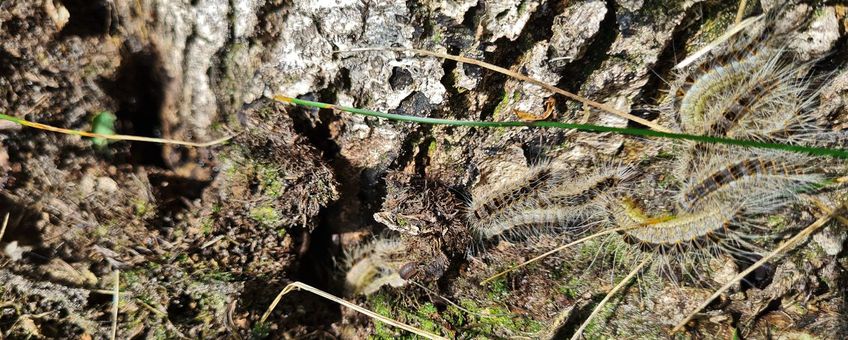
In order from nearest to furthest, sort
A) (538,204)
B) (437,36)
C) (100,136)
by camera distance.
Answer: (437,36), (100,136), (538,204)

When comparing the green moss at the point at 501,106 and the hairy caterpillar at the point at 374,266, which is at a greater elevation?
the green moss at the point at 501,106

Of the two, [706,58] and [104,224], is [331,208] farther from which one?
[706,58]

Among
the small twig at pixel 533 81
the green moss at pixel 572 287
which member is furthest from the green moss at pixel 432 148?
the green moss at pixel 572 287

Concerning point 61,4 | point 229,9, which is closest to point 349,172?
point 229,9

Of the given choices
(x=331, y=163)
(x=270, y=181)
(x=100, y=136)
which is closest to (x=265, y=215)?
(x=270, y=181)

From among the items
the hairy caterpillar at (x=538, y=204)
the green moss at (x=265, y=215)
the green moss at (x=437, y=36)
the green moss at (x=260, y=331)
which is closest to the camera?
the green moss at (x=437, y=36)

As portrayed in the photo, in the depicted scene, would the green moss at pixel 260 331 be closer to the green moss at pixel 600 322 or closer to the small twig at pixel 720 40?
the green moss at pixel 600 322

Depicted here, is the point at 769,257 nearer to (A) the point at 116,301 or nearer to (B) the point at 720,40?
(B) the point at 720,40
